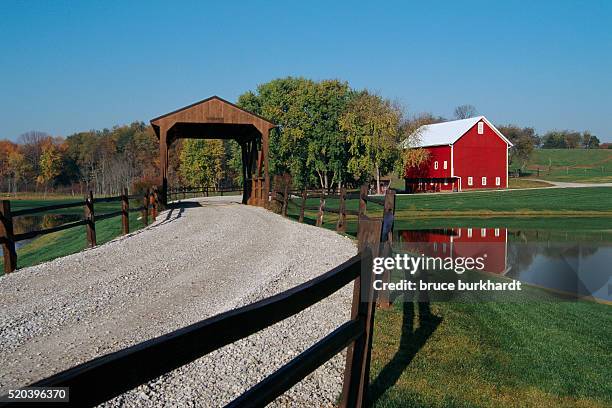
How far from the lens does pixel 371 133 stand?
171ft

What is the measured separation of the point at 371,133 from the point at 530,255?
3861cm

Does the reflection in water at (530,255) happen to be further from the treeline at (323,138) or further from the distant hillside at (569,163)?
the distant hillside at (569,163)

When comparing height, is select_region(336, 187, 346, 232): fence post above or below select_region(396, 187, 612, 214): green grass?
above

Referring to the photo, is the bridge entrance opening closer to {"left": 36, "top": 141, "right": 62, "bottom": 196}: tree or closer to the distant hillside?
{"left": 36, "top": 141, "right": 62, "bottom": 196}: tree

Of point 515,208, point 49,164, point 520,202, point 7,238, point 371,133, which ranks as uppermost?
point 371,133

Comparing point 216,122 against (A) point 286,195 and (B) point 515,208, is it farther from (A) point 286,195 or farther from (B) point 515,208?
(B) point 515,208

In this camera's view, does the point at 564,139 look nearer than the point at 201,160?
No

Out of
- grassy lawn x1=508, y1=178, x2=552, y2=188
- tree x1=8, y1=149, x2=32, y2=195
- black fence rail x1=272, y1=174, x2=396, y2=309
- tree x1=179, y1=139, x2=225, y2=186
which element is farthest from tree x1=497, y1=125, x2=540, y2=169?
tree x1=8, y1=149, x2=32, y2=195

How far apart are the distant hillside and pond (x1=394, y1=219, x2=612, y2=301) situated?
60.3m

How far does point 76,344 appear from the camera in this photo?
16.9 feet

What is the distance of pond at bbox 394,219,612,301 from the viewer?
1053cm

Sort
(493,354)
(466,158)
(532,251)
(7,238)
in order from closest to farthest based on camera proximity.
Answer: (493,354)
(7,238)
(532,251)
(466,158)

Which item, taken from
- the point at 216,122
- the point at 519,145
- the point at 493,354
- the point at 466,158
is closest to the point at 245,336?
the point at 493,354

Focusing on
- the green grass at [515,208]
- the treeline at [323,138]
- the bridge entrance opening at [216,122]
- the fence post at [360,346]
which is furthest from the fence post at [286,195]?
the treeline at [323,138]
